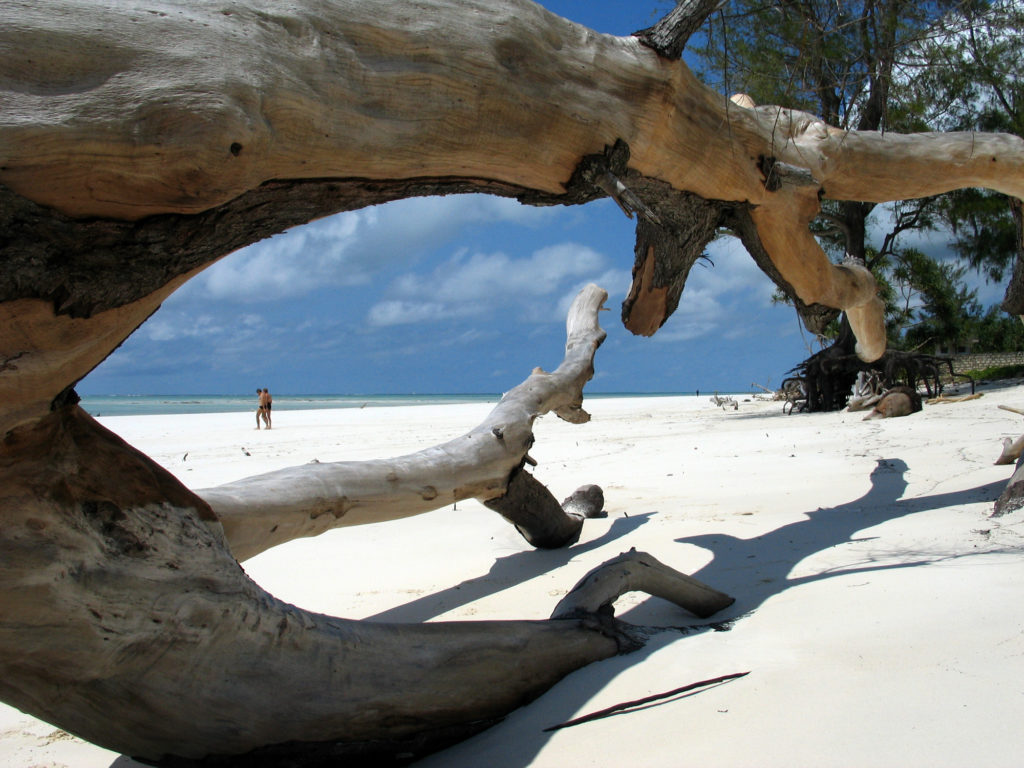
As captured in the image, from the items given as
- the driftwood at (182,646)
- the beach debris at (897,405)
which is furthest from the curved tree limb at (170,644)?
the beach debris at (897,405)

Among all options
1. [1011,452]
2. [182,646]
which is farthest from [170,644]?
[1011,452]

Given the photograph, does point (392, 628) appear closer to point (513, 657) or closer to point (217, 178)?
point (513, 657)

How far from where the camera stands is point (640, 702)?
2119 millimetres

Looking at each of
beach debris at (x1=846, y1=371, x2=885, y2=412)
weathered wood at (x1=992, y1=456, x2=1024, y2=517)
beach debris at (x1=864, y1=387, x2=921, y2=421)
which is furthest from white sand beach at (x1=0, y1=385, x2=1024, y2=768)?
beach debris at (x1=846, y1=371, x2=885, y2=412)

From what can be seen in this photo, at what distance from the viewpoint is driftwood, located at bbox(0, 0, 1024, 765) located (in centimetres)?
159

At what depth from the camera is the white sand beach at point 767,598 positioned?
5.98ft

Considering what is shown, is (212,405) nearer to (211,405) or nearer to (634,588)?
(211,405)

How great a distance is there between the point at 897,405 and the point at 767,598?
882cm

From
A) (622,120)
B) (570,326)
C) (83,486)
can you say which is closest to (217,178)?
(83,486)

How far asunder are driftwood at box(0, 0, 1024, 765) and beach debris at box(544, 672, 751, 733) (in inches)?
10.9

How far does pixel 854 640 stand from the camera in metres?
2.34

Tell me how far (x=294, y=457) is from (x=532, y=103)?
961 cm

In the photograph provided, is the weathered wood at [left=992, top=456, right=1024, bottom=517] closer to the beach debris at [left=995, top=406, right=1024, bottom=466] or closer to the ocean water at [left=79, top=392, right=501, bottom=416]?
the beach debris at [left=995, top=406, right=1024, bottom=466]

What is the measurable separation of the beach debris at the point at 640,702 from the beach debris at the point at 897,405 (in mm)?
9427
